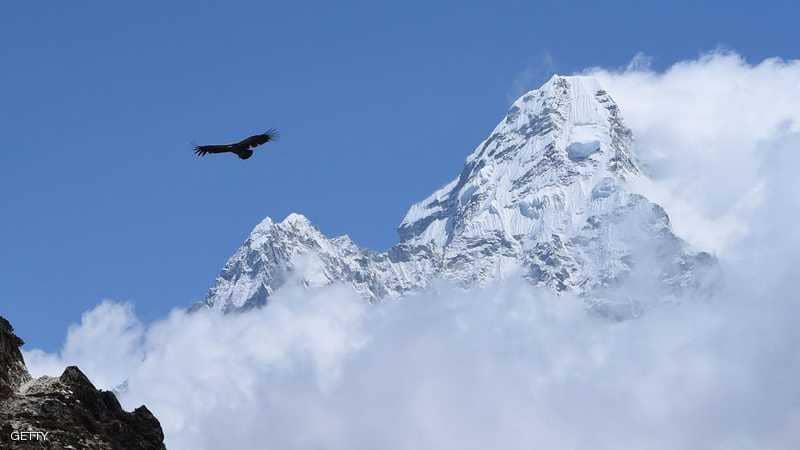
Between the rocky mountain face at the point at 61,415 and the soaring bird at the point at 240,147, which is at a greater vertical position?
the soaring bird at the point at 240,147

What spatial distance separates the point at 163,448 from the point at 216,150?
9918mm

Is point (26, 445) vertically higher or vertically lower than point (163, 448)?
lower

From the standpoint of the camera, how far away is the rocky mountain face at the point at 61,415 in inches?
1849

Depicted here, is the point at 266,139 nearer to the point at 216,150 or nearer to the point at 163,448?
the point at 216,150

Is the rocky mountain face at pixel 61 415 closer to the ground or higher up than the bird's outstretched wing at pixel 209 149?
closer to the ground

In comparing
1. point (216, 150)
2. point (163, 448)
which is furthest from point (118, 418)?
point (216, 150)

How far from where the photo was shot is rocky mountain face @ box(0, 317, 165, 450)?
1849 inches

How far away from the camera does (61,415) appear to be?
1924 inches

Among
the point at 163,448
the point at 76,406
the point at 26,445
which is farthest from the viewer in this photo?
the point at 163,448

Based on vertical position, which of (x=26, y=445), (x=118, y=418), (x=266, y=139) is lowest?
(x=26, y=445)

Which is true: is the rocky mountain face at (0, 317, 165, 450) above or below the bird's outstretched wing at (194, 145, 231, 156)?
below

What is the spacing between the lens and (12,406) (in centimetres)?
4816

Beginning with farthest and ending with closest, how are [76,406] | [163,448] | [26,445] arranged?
[163,448], [76,406], [26,445]

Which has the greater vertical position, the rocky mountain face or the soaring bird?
the soaring bird
